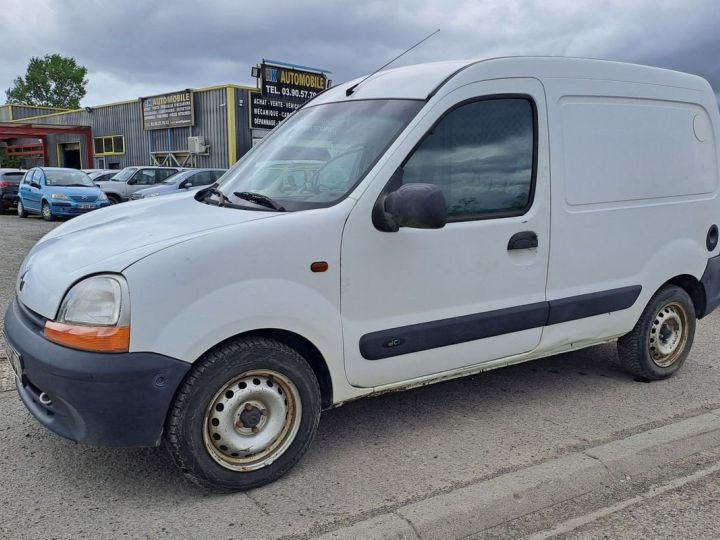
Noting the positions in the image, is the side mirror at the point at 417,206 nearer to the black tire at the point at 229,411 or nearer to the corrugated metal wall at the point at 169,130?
the black tire at the point at 229,411

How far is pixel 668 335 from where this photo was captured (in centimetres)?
491

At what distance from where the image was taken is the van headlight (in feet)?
8.93

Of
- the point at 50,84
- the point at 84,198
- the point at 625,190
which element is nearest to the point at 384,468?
the point at 625,190

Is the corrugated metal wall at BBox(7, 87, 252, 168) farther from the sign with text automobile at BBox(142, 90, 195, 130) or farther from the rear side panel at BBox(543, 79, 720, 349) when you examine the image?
the rear side panel at BBox(543, 79, 720, 349)

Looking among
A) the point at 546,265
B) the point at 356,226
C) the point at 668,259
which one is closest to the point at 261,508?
the point at 356,226

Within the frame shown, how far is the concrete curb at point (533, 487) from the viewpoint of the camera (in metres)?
2.85

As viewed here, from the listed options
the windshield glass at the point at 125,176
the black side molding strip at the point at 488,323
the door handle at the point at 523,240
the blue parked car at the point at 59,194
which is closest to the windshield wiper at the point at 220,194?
the black side molding strip at the point at 488,323

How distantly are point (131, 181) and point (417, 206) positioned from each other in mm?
19016

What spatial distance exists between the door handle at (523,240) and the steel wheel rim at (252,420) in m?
1.52

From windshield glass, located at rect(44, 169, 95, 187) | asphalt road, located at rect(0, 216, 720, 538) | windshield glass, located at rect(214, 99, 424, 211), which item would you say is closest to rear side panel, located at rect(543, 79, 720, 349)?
asphalt road, located at rect(0, 216, 720, 538)

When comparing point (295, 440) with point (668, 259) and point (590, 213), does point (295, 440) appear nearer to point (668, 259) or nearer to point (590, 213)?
point (590, 213)

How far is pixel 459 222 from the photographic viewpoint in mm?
3568

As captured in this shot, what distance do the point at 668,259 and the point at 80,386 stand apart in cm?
390

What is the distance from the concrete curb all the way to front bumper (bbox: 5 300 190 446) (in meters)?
0.93
